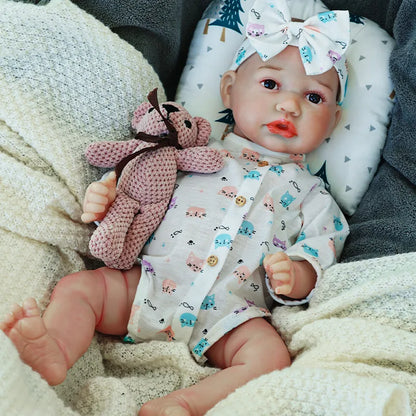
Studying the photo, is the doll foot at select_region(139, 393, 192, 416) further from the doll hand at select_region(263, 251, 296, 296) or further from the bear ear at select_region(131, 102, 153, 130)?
the bear ear at select_region(131, 102, 153, 130)

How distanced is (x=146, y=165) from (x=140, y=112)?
6.2 inches

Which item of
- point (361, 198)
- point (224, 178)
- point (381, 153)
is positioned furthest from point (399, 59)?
point (224, 178)

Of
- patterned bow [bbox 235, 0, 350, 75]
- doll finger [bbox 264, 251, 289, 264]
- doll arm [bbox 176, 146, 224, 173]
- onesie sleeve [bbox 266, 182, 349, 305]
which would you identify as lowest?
onesie sleeve [bbox 266, 182, 349, 305]

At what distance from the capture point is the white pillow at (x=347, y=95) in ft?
4.78

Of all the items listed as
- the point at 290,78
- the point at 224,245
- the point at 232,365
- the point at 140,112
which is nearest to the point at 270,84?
the point at 290,78

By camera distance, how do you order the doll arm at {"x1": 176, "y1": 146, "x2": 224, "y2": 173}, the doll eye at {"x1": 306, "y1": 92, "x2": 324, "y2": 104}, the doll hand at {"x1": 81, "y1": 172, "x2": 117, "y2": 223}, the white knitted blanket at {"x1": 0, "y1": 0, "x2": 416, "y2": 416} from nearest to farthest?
the white knitted blanket at {"x1": 0, "y1": 0, "x2": 416, "y2": 416}, the doll hand at {"x1": 81, "y1": 172, "x2": 117, "y2": 223}, the doll arm at {"x1": 176, "y1": 146, "x2": 224, "y2": 173}, the doll eye at {"x1": 306, "y1": 92, "x2": 324, "y2": 104}

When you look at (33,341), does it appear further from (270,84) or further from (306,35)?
(306,35)

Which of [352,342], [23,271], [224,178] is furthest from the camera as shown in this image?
[224,178]

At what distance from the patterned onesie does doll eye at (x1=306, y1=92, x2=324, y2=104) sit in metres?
0.17

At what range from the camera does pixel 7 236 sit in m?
1.10

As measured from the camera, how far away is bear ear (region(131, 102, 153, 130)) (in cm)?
129

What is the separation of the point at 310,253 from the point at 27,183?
24.4 inches

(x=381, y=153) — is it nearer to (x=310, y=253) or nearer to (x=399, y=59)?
(x=399, y=59)

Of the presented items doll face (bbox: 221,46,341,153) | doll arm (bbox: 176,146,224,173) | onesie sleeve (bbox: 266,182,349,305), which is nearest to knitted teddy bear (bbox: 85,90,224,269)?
doll arm (bbox: 176,146,224,173)
